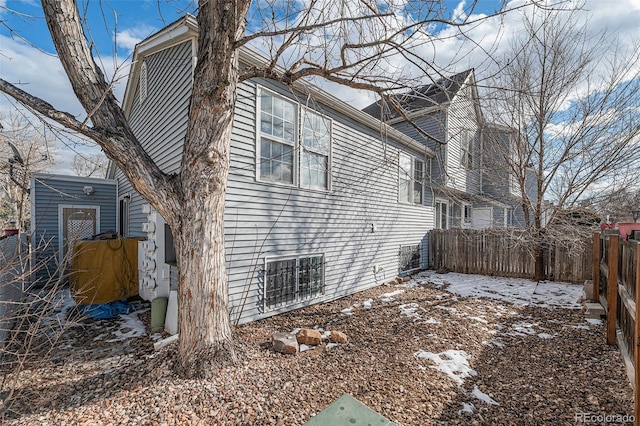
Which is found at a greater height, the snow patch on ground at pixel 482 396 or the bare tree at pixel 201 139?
the bare tree at pixel 201 139

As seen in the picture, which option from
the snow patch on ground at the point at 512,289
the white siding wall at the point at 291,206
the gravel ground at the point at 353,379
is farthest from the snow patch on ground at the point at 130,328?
the snow patch on ground at the point at 512,289

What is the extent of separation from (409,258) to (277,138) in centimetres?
627

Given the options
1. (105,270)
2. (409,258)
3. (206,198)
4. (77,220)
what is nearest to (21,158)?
(105,270)

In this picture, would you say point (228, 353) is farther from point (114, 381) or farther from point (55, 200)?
point (55, 200)

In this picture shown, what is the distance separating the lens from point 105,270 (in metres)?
5.84

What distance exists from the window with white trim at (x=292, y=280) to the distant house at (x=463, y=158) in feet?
10.1

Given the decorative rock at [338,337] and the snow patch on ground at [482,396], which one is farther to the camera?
the decorative rock at [338,337]

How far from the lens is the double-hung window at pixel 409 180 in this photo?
29.2 feet

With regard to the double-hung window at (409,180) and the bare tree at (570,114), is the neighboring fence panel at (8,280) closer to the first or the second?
the double-hung window at (409,180)

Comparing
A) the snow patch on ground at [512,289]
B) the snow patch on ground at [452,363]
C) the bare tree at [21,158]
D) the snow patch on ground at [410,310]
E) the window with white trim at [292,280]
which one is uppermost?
the bare tree at [21,158]

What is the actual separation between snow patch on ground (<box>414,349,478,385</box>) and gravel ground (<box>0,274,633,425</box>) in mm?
22

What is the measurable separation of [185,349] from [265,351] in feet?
3.36

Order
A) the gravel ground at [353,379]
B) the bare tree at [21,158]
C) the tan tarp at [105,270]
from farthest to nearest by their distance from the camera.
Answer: the tan tarp at [105,270]
the bare tree at [21,158]
the gravel ground at [353,379]

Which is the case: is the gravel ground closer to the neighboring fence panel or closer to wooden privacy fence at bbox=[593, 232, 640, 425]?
wooden privacy fence at bbox=[593, 232, 640, 425]
